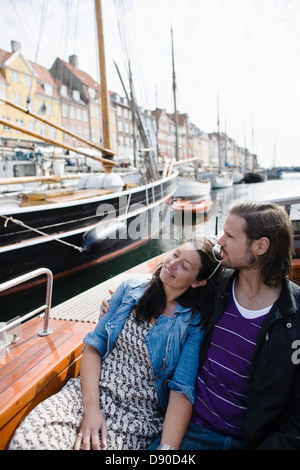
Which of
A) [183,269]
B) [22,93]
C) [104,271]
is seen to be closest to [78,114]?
[22,93]

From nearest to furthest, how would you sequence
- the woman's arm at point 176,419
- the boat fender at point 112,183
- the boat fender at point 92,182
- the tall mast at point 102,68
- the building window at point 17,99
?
the woman's arm at point 176,419
the boat fender at point 112,183
the boat fender at point 92,182
the tall mast at point 102,68
the building window at point 17,99

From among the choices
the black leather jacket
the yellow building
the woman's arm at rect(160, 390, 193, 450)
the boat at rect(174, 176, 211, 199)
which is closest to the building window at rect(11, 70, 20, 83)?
the yellow building

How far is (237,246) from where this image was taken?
5.52 feet

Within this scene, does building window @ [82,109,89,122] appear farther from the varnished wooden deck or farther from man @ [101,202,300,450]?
man @ [101,202,300,450]

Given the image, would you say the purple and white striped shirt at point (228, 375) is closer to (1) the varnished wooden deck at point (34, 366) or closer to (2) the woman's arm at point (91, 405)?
(2) the woman's arm at point (91, 405)

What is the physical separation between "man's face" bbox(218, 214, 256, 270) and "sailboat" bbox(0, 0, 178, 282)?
5.61 metres

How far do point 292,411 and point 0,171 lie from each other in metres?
21.5

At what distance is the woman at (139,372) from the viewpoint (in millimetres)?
1501

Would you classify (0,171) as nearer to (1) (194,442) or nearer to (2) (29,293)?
(2) (29,293)

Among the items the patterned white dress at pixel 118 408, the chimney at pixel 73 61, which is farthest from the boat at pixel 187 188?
the chimney at pixel 73 61

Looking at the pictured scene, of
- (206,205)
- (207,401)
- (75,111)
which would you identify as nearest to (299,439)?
(207,401)

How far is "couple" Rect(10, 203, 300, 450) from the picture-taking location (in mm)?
1413
